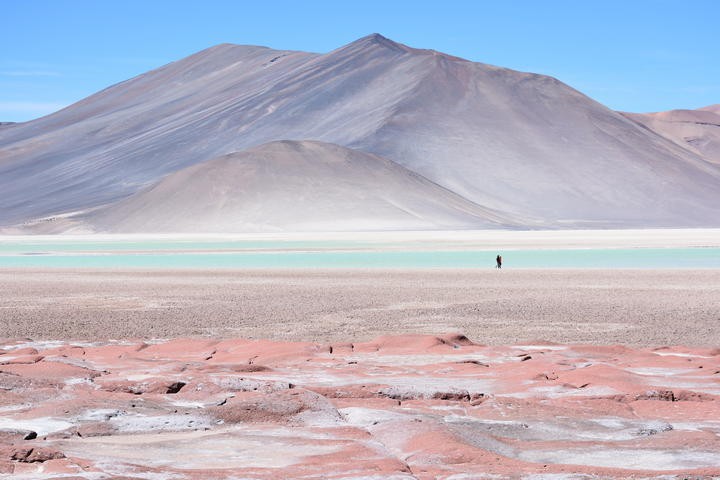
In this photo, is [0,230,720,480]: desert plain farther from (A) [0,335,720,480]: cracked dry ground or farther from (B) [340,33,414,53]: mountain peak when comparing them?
(B) [340,33,414,53]: mountain peak

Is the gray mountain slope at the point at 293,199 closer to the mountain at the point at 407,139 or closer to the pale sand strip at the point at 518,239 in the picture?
the mountain at the point at 407,139

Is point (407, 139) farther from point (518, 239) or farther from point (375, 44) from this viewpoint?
point (518, 239)

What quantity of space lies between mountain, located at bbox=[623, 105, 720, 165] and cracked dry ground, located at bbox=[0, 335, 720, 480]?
15863 cm

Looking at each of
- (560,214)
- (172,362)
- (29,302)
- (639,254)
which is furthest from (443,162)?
(172,362)

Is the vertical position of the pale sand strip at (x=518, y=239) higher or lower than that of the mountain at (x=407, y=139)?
lower

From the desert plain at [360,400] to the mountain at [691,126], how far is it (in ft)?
506

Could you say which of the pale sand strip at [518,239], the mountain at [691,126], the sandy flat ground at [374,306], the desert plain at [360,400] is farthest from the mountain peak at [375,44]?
the desert plain at [360,400]

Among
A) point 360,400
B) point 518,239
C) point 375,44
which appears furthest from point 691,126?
point 360,400

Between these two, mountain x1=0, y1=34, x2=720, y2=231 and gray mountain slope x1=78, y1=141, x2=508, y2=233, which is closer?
gray mountain slope x1=78, y1=141, x2=508, y2=233

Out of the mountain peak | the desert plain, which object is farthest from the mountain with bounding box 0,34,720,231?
the desert plain

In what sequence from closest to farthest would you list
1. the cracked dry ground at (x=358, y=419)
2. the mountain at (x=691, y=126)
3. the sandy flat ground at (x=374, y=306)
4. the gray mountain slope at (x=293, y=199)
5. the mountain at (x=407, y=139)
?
the cracked dry ground at (x=358, y=419)
the sandy flat ground at (x=374, y=306)
the gray mountain slope at (x=293, y=199)
the mountain at (x=407, y=139)
the mountain at (x=691, y=126)

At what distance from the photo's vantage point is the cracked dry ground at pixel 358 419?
4.61m

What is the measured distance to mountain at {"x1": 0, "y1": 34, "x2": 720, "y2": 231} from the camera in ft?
361

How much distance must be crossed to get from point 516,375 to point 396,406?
1.59 m
